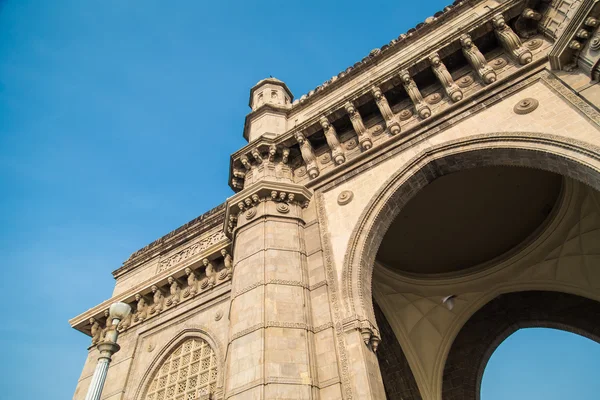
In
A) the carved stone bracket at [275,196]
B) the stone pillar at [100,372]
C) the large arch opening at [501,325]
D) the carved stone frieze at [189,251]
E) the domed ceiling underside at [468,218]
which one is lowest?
the stone pillar at [100,372]

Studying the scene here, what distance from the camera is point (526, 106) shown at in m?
7.70

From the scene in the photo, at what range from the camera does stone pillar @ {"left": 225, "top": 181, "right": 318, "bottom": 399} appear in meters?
6.61

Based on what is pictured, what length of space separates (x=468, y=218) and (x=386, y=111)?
4.65 m

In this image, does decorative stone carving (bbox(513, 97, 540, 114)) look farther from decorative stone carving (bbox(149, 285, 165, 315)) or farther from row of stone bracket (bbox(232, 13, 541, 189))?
decorative stone carving (bbox(149, 285, 165, 315))

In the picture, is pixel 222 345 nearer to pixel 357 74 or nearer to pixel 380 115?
pixel 380 115

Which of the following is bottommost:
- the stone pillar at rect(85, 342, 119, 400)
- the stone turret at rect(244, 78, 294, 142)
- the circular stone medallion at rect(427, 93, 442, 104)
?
the stone pillar at rect(85, 342, 119, 400)

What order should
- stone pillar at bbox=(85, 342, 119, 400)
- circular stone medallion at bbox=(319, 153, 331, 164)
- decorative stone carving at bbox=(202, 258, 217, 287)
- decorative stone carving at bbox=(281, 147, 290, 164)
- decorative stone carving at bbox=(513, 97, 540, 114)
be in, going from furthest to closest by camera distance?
Answer: 1. decorative stone carving at bbox=(202, 258, 217, 287)
2. decorative stone carving at bbox=(281, 147, 290, 164)
3. circular stone medallion at bbox=(319, 153, 331, 164)
4. decorative stone carving at bbox=(513, 97, 540, 114)
5. stone pillar at bbox=(85, 342, 119, 400)


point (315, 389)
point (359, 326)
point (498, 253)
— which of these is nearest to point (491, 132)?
point (359, 326)

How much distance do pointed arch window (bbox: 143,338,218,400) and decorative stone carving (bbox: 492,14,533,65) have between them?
9244mm

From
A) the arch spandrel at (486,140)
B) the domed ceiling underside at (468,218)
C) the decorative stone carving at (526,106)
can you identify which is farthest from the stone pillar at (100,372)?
the decorative stone carving at (526,106)

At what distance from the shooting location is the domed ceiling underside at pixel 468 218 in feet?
36.2

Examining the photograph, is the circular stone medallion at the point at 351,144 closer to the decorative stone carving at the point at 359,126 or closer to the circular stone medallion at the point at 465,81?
the decorative stone carving at the point at 359,126

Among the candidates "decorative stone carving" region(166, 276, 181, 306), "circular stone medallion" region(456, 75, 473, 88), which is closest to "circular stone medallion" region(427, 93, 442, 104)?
"circular stone medallion" region(456, 75, 473, 88)

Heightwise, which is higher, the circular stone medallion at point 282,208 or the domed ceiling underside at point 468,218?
the domed ceiling underside at point 468,218
